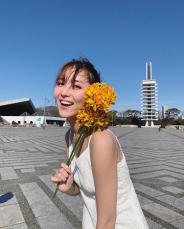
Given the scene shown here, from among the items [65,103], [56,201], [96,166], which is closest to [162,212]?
[56,201]

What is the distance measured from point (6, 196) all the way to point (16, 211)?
69 cm

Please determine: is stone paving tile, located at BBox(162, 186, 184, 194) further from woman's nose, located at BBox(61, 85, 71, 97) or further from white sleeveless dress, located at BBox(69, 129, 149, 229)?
woman's nose, located at BBox(61, 85, 71, 97)

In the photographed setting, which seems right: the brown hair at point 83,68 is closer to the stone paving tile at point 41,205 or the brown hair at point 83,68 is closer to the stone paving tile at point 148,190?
the stone paving tile at point 41,205

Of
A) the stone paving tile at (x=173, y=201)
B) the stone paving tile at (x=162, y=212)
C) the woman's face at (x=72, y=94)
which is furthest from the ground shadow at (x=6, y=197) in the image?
the woman's face at (x=72, y=94)

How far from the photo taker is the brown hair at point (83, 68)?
4.10 feet

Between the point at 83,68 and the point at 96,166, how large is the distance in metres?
0.64

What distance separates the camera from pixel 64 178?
1.20m

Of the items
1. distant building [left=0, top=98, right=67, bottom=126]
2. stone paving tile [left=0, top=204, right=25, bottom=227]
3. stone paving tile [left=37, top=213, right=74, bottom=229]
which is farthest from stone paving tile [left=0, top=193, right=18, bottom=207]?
distant building [left=0, top=98, right=67, bottom=126]

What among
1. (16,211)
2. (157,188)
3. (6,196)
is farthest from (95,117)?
(157,188)

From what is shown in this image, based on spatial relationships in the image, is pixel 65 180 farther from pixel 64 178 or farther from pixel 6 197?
pixel 6 197

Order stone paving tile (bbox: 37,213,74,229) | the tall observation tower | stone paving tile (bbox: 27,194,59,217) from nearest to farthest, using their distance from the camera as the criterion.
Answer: stone paving tile (bbox: 37,213,74,229) → stone paving tile (bbox: 27,194,59,217) → the tall observation tower

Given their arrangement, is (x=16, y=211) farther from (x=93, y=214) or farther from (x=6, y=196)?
Result: (x=93, y=214)

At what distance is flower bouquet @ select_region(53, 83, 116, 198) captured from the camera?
42.0 inches

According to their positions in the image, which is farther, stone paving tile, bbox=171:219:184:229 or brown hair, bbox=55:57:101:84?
stone paving tile, bbox=171:219:184:229
